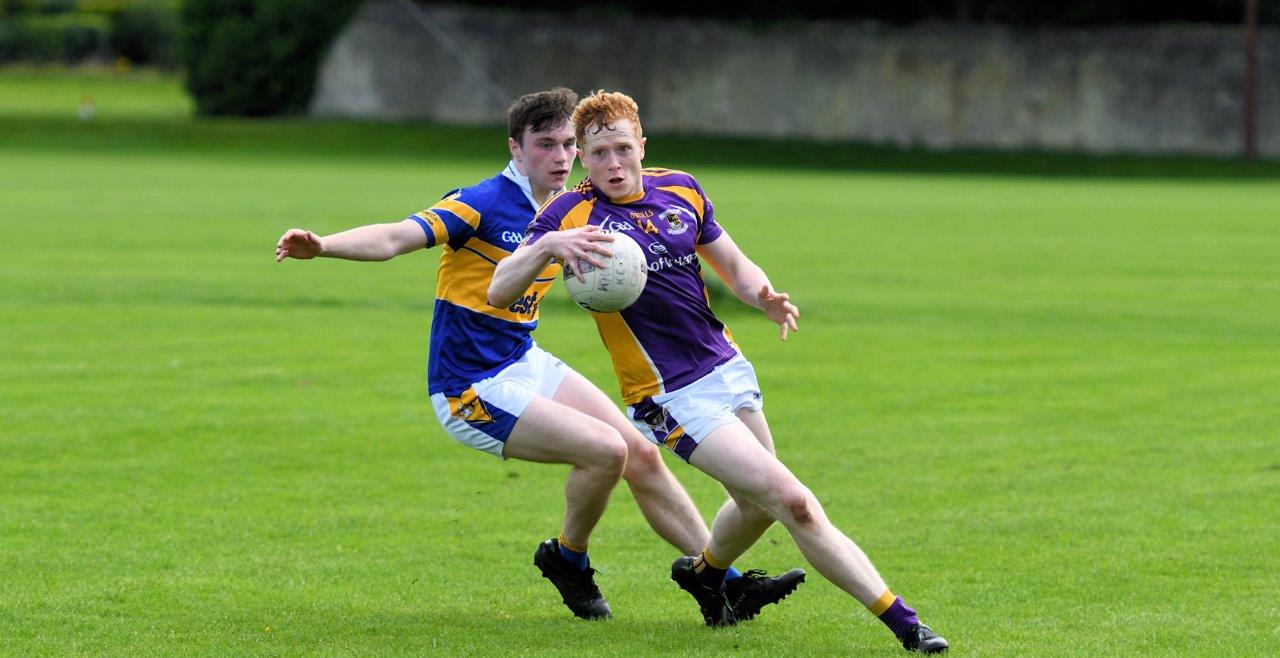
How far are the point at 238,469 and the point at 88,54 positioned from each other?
301 feet

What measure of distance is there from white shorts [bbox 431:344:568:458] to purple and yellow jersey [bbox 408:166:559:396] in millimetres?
49

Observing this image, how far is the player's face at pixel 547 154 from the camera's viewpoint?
7.49m

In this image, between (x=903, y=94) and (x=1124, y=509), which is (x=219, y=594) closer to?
(x=1124, y=509)

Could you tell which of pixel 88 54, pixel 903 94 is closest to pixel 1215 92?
pixel 903 94

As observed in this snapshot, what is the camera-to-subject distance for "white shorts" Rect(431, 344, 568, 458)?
747 centimetres

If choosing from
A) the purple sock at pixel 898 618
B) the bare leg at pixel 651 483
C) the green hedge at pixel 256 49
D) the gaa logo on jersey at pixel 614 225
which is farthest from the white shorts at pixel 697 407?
the green hedge at pixel 256 49

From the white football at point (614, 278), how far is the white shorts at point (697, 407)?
51 centimetres

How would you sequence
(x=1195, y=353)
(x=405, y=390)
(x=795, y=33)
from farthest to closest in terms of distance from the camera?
(x=795, y=33)
(x=1195, y=353)
(x=405, y=390)

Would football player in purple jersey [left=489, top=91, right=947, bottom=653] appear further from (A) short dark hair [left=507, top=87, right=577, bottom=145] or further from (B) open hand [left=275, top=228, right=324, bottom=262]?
(B) open hand [left=275, top=228, right=324, bottom=262]

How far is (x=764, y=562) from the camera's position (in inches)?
338

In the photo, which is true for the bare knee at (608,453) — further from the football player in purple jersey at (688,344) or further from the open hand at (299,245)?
the open hand at (299,245)

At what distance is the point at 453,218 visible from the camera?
751 centimetres

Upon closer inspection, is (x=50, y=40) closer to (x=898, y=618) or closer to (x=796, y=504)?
(x=796, y=504)

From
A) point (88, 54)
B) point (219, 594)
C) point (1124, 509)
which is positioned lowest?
point (88, 54)
